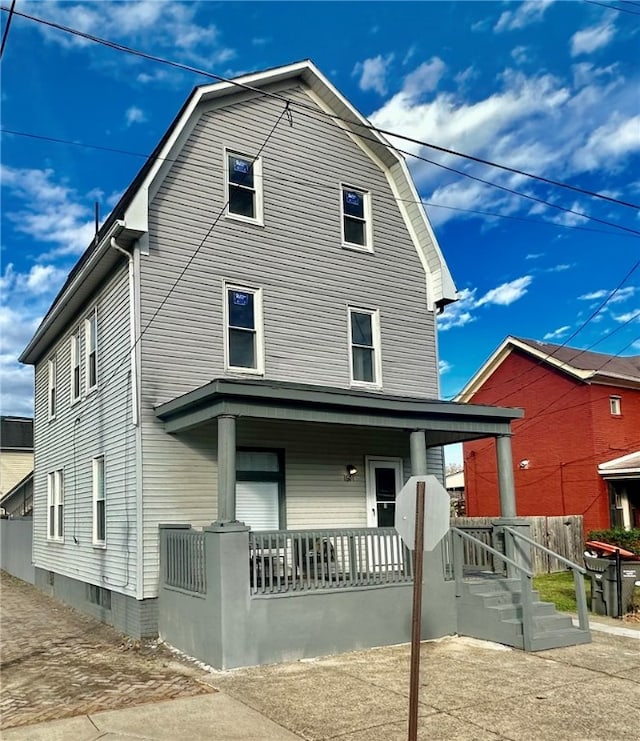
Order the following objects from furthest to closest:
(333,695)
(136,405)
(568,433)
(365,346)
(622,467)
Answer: (568,433), (622,467), (365,346), (136,405), (333,695)

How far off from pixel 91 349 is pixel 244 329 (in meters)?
3.46

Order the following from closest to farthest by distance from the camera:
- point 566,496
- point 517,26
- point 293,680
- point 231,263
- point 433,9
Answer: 1. point 293,680
2. point 433,9
3. point 517,26
4. point 231,263
5. point 566,496

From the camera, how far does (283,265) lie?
43.8 ft

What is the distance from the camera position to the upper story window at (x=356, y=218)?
1445 centimetres

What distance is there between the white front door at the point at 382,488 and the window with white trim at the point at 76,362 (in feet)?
20.9

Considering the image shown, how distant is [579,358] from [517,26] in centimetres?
1583

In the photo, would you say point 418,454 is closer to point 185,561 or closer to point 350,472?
point 350,472

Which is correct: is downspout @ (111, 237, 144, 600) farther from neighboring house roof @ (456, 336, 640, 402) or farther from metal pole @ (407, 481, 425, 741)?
neighboring house roof @ (456, 336, 640, 402)

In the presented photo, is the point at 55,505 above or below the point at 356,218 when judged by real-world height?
below

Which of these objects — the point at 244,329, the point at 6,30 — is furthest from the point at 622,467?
the point at 6,30

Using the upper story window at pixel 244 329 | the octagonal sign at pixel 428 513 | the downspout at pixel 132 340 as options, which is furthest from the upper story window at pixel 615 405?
the octagonal sign at pixel 428 513

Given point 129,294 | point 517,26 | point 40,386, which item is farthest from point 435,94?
point 40,386

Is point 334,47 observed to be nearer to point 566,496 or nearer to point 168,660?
point 168,660

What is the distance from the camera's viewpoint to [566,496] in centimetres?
2417
